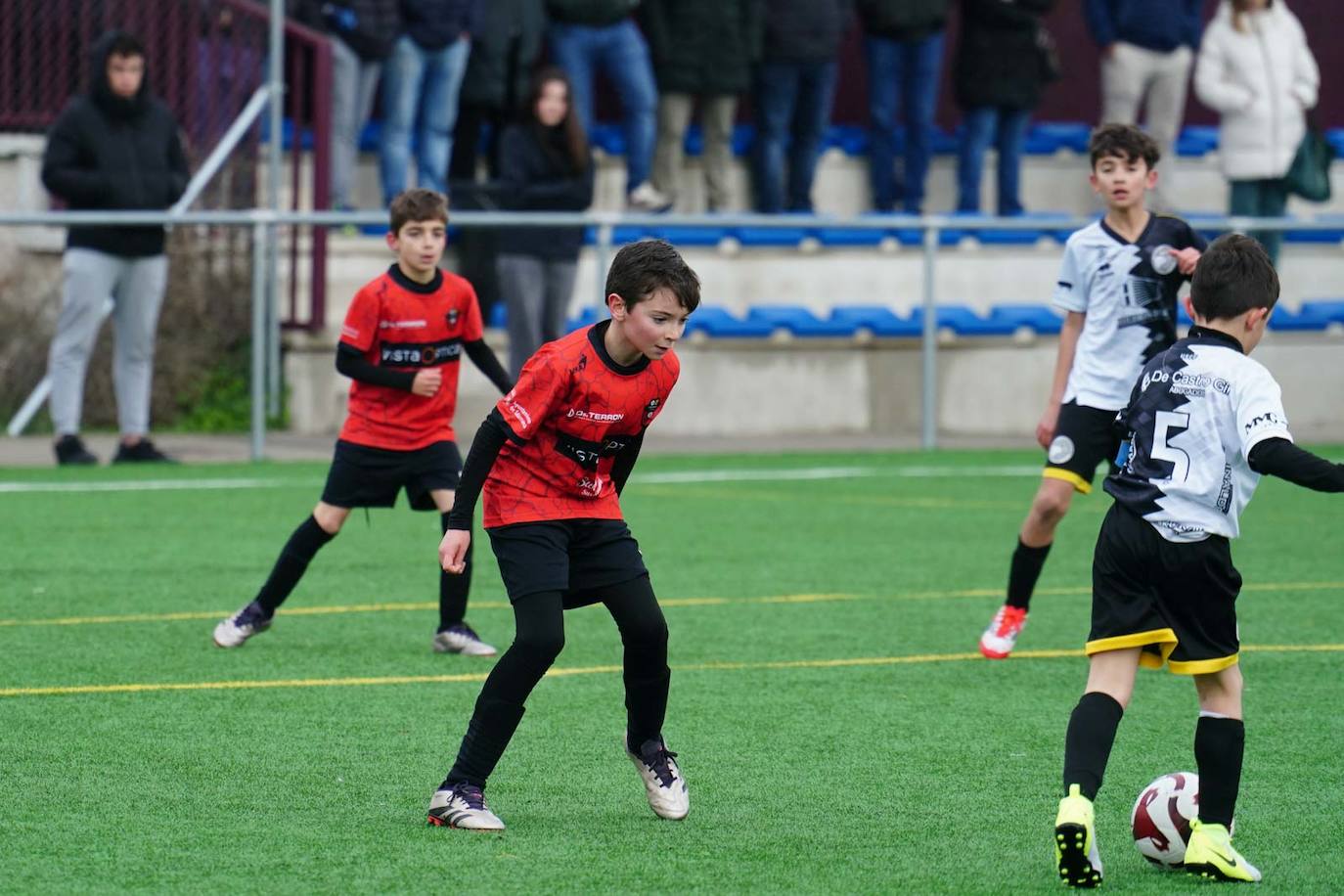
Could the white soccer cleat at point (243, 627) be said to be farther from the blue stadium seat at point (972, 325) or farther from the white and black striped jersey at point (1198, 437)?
the blue stadium seat at point (972, 325)

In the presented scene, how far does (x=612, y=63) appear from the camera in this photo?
14.7 m

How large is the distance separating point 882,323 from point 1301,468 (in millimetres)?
10819

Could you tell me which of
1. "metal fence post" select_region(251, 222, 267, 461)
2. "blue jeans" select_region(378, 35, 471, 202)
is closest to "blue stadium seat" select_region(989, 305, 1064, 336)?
"blue jeans" select_region(378, 35, 471, 202)

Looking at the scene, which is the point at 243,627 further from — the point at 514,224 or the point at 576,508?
the point at 514,224

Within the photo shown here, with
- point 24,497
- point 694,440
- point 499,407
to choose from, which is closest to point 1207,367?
point 499,407

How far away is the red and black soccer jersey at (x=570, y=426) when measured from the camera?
16.7 ft

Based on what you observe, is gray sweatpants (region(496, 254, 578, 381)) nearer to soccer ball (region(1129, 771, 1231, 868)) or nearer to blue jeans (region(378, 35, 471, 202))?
blue jeans (region(378, 35, 471, 202))

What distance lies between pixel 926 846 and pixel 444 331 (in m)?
3.18

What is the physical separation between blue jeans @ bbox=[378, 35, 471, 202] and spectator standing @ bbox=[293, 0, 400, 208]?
0.55ft

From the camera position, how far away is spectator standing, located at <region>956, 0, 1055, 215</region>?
1589 centimetres

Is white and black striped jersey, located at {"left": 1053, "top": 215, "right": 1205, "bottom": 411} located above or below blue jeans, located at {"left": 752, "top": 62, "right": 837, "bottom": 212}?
below

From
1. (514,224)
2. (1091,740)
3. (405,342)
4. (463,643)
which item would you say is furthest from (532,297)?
(1091,740)

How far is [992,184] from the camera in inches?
683

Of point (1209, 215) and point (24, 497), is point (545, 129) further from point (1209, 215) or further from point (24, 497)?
point (1209, 215)
